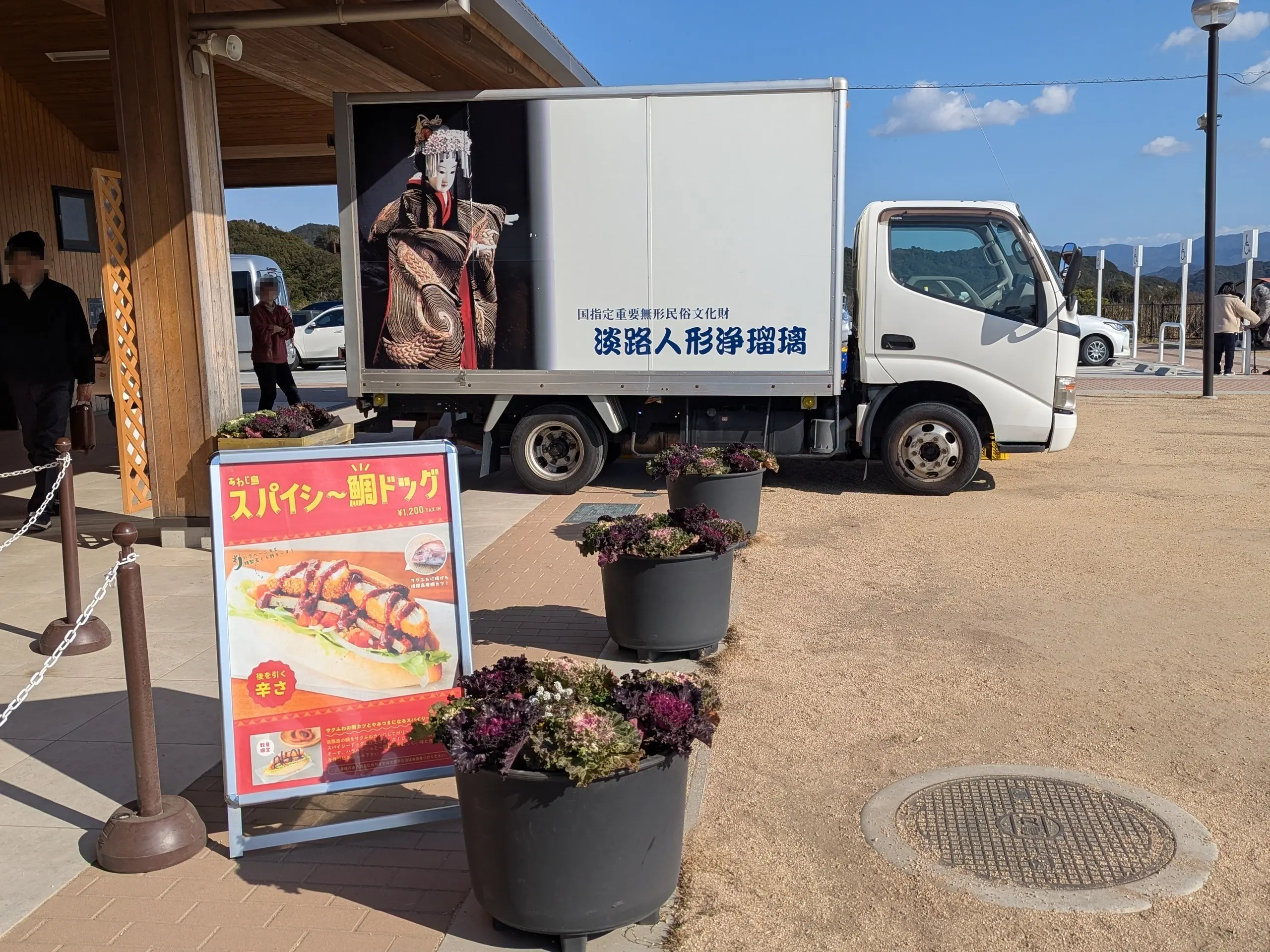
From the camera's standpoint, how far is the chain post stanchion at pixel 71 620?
5559mm

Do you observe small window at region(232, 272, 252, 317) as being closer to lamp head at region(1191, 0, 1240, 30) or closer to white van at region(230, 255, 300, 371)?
white van at region(230, 255, 300, 371)

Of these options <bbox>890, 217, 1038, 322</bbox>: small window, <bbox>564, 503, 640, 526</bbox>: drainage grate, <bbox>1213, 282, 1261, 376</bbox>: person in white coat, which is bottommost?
<bbox>564, 503, 640, 526</bbox>: drainage grate

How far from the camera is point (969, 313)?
9656mm

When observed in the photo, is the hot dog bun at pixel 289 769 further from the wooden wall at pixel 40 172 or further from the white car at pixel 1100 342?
the white car at pixel 1100 342

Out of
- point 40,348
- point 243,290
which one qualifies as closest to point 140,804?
→ point 40,348

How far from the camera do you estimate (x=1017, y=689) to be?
5.30m

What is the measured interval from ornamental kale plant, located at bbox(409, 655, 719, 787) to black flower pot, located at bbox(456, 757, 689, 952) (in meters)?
0.06

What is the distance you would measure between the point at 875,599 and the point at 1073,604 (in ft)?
3.87

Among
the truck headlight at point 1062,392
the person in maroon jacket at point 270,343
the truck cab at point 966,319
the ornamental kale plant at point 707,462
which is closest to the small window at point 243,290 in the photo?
the person in maroon jacket at point 270,343

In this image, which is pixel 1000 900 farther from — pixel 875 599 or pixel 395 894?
pixel 875 599

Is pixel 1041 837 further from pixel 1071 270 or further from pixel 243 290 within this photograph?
pixel 243 290

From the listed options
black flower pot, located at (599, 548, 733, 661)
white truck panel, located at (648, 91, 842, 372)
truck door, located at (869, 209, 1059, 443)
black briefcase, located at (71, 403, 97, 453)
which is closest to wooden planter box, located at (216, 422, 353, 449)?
black briefcase, located at (71, 403, 97, 453)

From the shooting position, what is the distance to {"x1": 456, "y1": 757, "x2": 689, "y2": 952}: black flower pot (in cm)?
303

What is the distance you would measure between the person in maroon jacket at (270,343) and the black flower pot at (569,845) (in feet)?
38.3
